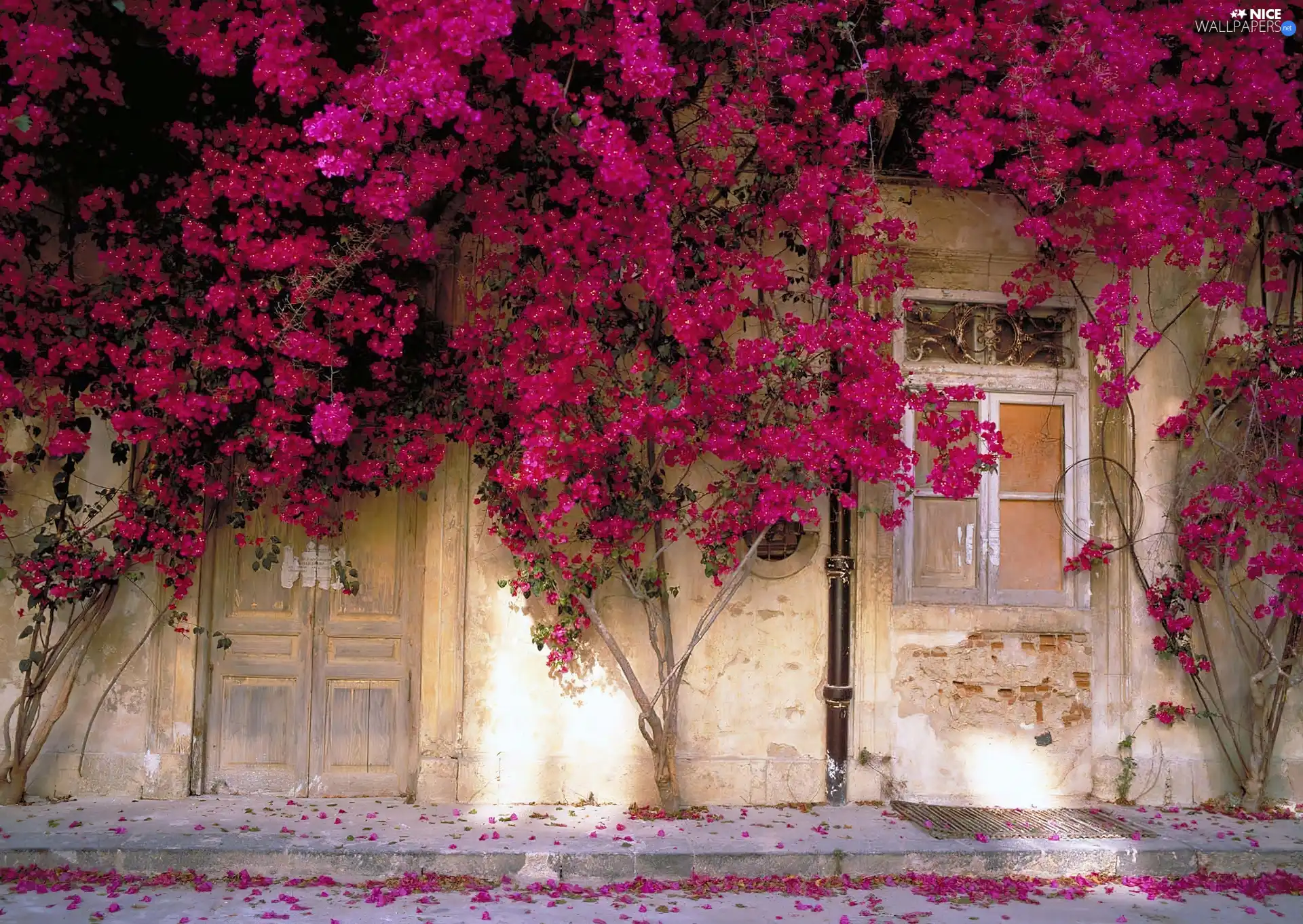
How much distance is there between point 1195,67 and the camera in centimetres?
627

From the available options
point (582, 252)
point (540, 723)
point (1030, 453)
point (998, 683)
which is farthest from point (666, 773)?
point (1030, 453)

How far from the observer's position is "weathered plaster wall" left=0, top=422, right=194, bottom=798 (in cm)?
619

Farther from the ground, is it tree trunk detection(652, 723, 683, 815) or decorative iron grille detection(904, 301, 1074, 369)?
decorative iron grille detection(904, 301, 1074, 369)

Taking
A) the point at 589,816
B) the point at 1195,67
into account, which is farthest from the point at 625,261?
the point at 1195,67

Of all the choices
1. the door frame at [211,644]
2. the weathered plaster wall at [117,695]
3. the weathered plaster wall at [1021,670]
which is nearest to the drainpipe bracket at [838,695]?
the weathered plaster wall at [1021,670]

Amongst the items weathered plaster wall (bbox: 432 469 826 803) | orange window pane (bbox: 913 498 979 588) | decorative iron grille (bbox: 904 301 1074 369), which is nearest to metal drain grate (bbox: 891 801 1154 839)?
weathered plaster wall (bbox: 432 469 826 803)

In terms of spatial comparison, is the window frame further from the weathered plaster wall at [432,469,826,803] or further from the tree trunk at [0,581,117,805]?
the tree trunk at [0,581,117,805]

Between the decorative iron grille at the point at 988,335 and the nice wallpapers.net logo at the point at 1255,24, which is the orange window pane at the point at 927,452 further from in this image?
the nice wallpapers.net logo at the point at 1255,24

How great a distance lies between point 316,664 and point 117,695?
3.52 ft

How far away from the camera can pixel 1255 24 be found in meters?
6.55

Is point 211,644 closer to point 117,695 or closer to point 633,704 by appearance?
point 117,695

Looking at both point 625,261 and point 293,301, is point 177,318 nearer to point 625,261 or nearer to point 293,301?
point 293,301

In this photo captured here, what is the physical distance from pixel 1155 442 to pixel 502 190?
4.18 metres

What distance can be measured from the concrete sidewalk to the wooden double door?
302 mm
